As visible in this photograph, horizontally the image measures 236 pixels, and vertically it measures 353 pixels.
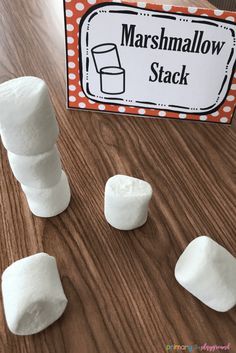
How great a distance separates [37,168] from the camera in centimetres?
55

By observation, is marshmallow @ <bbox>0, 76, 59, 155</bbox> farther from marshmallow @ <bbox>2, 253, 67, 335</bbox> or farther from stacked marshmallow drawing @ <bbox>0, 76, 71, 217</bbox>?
marshmallow @ <bbox>2, 253, 67, 335</bbox>

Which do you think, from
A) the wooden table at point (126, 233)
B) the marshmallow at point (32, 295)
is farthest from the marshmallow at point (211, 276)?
the marshmallow at point (32, 295)

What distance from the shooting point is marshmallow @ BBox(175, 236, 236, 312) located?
1.73ft

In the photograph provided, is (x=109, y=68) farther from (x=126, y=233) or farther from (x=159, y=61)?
(x=126, y=233)

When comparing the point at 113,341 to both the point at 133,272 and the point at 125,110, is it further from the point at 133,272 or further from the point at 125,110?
the point at 125,110

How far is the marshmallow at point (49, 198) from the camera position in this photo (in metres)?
0.60

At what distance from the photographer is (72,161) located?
73 cm

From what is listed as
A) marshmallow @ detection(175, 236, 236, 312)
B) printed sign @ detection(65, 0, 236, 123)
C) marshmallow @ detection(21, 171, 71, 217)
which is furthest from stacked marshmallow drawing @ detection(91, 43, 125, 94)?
marshmallow @ detection(175, 236, 236, 312)

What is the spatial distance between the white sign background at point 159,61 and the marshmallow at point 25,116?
0.87ft

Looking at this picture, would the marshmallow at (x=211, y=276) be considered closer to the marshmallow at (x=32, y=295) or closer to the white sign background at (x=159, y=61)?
the marshmallow at (x=32, y=295)

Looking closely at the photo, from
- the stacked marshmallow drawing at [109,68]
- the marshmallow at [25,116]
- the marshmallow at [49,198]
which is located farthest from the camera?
the stacked marshmallow drawing at [109,68]

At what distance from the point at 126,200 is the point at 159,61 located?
1.02ft

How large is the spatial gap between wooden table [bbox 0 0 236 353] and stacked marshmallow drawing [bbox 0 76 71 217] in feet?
0.30

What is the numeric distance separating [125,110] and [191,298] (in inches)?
16.5
